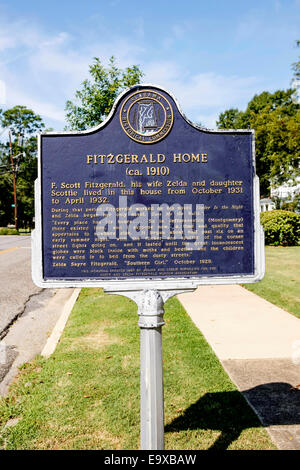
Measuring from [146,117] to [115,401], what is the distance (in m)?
2.84

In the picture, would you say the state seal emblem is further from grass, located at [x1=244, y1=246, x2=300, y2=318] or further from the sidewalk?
grass, located at [x1=244, y1=246, x2=300, y2=318]

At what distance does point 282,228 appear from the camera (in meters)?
18.5

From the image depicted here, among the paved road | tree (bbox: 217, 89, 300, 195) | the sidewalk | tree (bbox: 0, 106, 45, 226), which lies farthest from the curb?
tree (bbox: 0, 106, 45, 226)

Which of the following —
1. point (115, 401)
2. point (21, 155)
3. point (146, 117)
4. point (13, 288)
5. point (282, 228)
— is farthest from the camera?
point (21, 155)

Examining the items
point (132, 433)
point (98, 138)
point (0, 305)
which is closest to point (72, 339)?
point (132, 433)

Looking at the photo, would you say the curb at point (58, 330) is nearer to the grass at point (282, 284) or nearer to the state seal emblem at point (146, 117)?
the state seal emblem at point (146, 117)

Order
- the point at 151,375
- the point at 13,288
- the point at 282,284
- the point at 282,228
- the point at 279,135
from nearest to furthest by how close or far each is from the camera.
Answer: the point at 151,375, the point at 282,284, the point at 13,288, the point at 282,228, the point at 279,135

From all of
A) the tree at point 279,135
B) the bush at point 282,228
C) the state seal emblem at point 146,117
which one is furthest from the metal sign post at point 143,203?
the tree at point 279,135

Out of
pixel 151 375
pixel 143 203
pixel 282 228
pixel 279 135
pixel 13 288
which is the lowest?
pixel 13 288

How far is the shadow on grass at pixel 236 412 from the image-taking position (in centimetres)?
350

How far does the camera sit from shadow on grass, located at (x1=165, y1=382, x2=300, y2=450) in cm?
350

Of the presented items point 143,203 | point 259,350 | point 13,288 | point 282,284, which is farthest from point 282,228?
point 143,203

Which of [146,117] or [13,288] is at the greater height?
[146,117]

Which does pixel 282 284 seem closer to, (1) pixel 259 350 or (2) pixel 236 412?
(1) pixel 259 350
